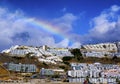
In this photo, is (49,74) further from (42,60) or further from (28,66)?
(42,60)

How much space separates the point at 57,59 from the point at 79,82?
32.5 m

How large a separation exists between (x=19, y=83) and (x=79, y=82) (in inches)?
466

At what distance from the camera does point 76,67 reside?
7894 centimetres

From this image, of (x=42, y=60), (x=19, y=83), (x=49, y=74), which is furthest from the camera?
(x=42, y=60)

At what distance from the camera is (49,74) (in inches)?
2734

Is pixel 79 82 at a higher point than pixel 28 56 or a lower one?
lower

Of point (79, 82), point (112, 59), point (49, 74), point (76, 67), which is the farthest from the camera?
point (112, 59)

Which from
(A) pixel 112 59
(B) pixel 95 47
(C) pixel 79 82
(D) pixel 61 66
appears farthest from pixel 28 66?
(B) pixel 95 47

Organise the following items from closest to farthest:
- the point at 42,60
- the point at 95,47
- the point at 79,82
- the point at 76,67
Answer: the point at 79,82 → the point at 76,67 → the point at 42,60 → the point at 95,47

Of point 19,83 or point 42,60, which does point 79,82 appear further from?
point 42,60

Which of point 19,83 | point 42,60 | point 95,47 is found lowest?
point 19,83

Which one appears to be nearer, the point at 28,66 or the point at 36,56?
the point at 28,66

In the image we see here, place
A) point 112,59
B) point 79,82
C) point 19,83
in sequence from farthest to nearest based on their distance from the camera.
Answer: point 112,59
point 79,82
point 19,83

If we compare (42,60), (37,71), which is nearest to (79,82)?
(37,71)
